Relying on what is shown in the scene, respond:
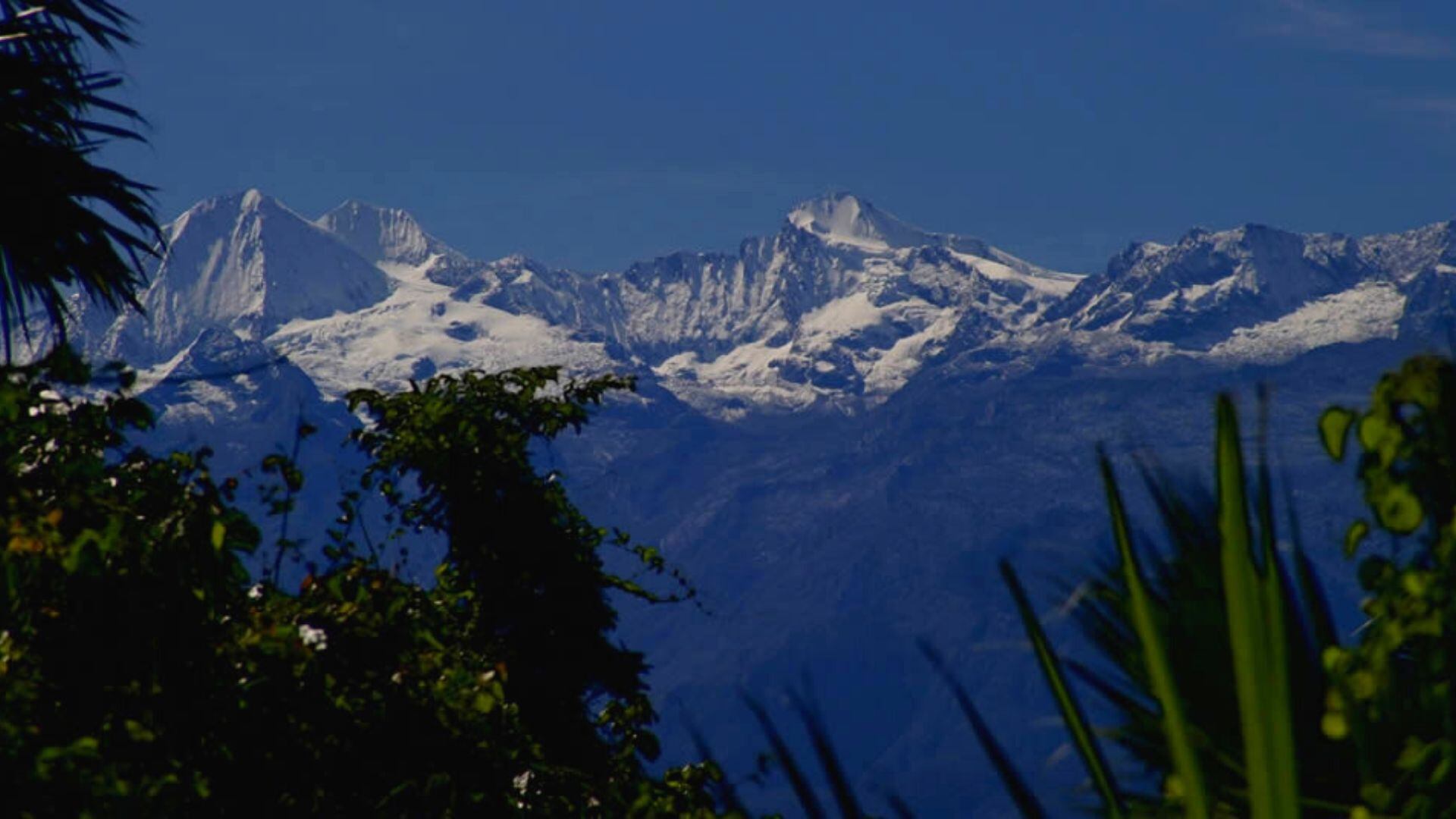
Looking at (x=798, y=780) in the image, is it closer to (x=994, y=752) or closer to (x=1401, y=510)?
(x=994, y=752)

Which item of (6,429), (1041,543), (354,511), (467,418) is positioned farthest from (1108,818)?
(467,418)

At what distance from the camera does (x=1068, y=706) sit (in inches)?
98.2

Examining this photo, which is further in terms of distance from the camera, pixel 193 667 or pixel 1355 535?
pixel 193 667

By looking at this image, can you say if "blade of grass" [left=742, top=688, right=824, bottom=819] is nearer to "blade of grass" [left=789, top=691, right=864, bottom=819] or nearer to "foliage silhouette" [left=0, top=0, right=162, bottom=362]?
"blade of grass" [left=789, top=691, right=864, bottom=819]

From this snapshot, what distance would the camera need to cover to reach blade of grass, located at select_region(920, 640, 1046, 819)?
2.48 metres

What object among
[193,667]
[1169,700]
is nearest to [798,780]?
[1169,700]

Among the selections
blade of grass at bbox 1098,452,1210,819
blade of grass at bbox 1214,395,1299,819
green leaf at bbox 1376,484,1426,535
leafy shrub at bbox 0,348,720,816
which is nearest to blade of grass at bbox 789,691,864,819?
blade of grass at bbox 1098,452,1210,819

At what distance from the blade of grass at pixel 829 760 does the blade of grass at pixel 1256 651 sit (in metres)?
0.61

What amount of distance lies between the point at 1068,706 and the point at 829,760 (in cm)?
38

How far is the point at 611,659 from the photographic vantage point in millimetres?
17266

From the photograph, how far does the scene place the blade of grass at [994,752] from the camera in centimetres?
248

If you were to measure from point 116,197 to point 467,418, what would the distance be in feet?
27.0

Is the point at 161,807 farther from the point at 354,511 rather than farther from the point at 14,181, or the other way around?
the point at 354,511

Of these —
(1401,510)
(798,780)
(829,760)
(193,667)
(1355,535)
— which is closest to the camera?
(829,760)
